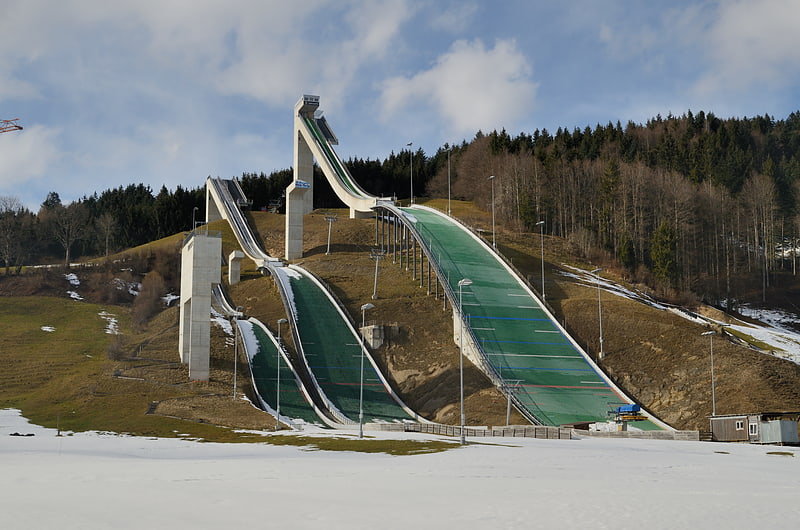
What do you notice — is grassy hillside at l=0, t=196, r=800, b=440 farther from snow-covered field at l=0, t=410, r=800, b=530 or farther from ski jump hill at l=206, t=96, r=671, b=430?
snow-covered field at l=0, t=410, r=800, b=530

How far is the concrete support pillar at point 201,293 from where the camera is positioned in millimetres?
52312

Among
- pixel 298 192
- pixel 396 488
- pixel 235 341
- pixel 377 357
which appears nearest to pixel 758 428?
pixel 396 488

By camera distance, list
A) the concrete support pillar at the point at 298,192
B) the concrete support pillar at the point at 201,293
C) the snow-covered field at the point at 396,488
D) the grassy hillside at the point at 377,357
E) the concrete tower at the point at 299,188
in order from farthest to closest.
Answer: the concrete tower at the point at 299,188 < the concrete support pillar at the point at 298,192 < the concrete support pillar at the point at 201,293 < the grassy hillside at the point at 377,357 < the snow-covered field at the point at 396,488

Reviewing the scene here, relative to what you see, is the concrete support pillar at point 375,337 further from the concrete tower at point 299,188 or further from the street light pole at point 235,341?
the concrete tower at point 299,188

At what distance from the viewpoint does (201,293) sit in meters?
52.8

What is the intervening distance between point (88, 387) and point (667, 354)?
1544 inches

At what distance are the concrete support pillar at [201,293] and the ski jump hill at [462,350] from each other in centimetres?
400

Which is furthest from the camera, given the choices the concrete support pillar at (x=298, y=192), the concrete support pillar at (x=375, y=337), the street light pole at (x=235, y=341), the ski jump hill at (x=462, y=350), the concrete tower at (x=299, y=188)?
the concrete tower at (x=299, y=188)

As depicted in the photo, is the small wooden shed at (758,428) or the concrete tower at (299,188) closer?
the small wooden shed at (758,428)

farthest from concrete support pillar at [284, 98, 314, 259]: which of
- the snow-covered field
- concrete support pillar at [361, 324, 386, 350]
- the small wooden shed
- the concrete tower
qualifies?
the snow-covered field

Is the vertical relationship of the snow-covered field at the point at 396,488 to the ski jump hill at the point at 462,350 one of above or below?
below

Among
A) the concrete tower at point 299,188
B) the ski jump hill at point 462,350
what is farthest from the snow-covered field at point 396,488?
the concrete tower at point 299,188

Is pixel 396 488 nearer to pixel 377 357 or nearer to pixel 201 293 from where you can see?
pixel 201 293

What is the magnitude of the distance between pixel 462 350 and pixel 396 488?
89.4 feet
